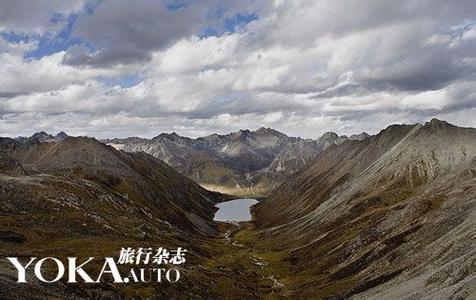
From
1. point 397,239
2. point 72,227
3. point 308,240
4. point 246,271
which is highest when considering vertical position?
point 72,227

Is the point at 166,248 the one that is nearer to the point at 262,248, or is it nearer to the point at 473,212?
the point at 262,248

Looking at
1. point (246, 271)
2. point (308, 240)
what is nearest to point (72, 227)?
point (246, 271)

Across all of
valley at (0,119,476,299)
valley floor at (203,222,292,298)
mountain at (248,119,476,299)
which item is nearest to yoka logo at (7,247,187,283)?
valley at (0,119,476,299)

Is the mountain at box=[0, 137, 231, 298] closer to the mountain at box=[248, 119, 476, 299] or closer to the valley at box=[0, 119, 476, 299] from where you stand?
the valley at box=[0, 119, 476, 299]

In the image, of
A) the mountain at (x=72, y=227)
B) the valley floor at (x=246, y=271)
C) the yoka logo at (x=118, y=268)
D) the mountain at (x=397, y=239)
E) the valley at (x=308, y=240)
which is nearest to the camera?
the yoka logo at (x=118, y=268)

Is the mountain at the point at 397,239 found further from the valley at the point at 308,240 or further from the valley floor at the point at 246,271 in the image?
the valley floor at the point at 246,271

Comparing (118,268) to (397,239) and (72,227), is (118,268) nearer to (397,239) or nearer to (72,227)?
(72,227)

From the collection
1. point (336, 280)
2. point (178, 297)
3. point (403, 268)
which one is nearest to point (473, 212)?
point (403, 268)

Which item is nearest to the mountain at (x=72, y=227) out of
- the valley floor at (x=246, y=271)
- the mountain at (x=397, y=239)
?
the valley floor at (x=246, y=271)
